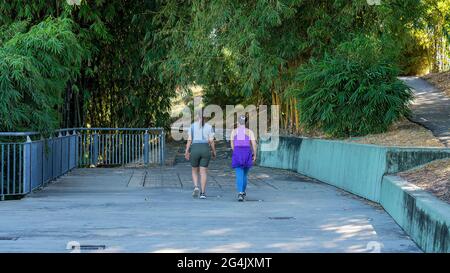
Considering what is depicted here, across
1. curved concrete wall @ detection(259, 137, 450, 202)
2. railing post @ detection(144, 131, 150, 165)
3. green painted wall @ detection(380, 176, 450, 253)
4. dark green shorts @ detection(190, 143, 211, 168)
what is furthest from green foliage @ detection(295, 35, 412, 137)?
green painted wall @ detection(380, 176, 450, 253)

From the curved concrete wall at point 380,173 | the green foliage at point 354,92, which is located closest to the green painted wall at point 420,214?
the curved concrete wall at point 380,173

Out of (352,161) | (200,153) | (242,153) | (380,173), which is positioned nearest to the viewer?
(380,173)

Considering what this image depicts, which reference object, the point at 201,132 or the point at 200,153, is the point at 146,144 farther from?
the point at 201,132

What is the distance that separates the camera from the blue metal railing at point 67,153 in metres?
13.9

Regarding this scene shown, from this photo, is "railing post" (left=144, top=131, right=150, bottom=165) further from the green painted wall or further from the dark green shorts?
the green painted wall

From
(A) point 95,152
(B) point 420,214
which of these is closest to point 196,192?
(B) point 420,214

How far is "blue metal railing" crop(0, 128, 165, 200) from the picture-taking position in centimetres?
1386

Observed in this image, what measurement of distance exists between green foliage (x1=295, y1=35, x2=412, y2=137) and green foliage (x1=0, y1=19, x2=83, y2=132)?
19.3 feet

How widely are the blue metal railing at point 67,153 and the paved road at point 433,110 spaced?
24.8 feet

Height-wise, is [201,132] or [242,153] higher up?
[201,132]

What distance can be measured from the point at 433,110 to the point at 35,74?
11966mm

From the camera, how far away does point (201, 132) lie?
46.2 feet

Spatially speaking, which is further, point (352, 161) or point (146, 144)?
point (146, 144)

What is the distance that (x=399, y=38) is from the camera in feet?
81.4
